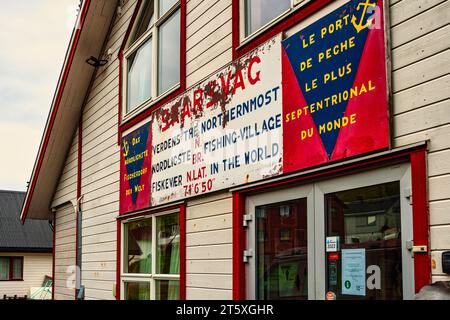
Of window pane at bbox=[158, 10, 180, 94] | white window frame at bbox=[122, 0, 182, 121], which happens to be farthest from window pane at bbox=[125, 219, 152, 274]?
window pane at bbox=[158, 10, 180, 94]

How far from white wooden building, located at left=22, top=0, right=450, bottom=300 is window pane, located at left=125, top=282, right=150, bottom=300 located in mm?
45

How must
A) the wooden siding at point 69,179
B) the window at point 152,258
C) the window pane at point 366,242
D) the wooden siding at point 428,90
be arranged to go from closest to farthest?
the wooden siding at point 428,90, the window pane at point 366,242, the window at point 152,258, the wooden siding at point 69,179

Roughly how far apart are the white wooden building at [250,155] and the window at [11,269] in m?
21.9

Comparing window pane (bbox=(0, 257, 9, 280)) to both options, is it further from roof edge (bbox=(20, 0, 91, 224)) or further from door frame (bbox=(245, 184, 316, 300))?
door frame (bbox=(245, 184, 316, 300))

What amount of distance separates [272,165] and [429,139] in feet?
5.89

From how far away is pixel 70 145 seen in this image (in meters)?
12.3

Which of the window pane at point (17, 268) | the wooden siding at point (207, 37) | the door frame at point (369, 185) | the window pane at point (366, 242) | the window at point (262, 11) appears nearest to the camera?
the door frame at point (369, 185)

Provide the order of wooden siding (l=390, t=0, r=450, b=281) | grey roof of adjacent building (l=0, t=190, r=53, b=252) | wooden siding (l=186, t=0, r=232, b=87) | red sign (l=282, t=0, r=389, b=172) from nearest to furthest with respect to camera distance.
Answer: wooden siding (l=390, t=0, r=450, b=281) < red sign (l=282, t=0, r=389, b=172) < wooden siding (l=186, t=0, r=232, b=87) < grey roof of adjacent building (l=0, t=190, r=53, b=252)

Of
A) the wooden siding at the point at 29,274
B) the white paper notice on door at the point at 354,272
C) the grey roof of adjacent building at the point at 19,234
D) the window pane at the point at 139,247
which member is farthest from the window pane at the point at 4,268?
the white paper notice on door at the point at 354,272

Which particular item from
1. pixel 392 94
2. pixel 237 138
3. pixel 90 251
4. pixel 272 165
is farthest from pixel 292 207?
pixel 90 251

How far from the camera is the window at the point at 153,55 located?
833 cm

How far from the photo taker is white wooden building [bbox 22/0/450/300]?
14.3 ft

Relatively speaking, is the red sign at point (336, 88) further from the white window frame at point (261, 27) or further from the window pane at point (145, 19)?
the window pane at point (145, 19)
